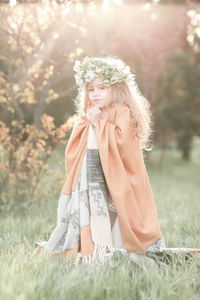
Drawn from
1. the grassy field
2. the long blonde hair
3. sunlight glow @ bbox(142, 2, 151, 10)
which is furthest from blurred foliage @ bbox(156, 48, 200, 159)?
the grassy field

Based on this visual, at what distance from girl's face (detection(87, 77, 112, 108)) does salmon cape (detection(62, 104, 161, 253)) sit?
0.08 m

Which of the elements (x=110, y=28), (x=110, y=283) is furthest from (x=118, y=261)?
(x=110, y=28)

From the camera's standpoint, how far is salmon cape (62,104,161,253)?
296cm

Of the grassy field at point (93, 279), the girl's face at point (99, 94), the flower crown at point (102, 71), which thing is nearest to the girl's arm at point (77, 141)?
the girl's face at point (99, 94)

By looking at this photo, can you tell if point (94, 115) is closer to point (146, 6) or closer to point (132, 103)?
point (132, 103)

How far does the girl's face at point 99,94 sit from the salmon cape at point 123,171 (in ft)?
0.25

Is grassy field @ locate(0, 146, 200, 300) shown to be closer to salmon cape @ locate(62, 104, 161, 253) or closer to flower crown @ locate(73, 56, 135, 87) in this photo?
salmon cape @ locate(62, 104, 161, 253)

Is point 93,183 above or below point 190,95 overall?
below

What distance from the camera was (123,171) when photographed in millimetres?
2994

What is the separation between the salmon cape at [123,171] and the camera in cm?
296

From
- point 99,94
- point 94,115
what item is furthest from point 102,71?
point 94,115

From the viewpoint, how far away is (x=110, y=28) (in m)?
8.43

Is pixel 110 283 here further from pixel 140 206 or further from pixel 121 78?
pixel 121 78

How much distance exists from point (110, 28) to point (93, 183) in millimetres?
6161
